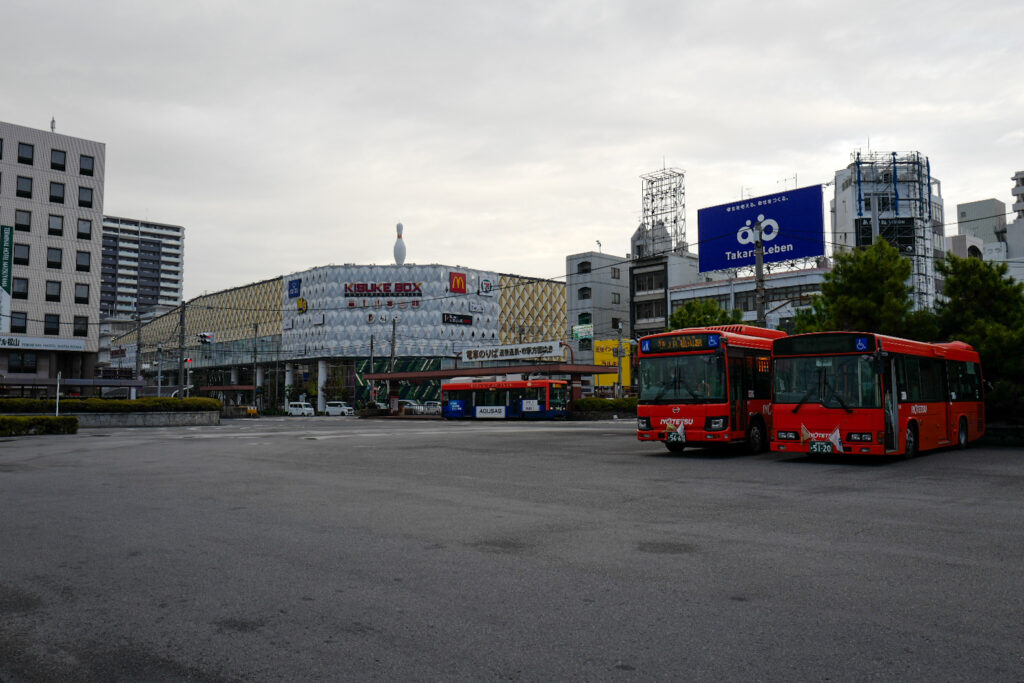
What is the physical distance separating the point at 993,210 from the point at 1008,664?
4257 inches

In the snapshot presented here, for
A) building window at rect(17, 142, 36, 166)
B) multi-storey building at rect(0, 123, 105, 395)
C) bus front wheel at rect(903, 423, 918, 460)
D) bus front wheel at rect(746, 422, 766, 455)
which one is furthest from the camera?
building window at rect(17, 142, 36, 166)

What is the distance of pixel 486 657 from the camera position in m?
4.19

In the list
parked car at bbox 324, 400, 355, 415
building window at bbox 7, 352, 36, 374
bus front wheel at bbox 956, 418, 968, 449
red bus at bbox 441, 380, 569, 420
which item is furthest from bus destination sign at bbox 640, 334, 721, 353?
parked car at bbox 324, 400, 355, 415

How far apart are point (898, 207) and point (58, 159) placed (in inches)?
2853

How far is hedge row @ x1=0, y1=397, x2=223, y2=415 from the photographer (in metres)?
37.0

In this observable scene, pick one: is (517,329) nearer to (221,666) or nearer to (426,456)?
(426,456)

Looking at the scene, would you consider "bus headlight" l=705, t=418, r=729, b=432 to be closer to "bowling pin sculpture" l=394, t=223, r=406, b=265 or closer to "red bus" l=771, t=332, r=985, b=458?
"red bus" l=771, t=332, r=985, b=458

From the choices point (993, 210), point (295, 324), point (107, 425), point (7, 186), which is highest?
point (993, 210)

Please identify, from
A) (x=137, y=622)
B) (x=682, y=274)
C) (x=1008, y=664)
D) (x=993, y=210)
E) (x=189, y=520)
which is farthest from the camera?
(x=993, y=210)

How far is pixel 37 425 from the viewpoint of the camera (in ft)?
102

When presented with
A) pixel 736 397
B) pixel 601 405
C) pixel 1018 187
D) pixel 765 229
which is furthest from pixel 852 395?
pixel 1018 187

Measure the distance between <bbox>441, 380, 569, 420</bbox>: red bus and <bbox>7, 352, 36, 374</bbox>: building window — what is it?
3241 centimetres

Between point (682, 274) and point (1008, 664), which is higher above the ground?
point (682, 274)

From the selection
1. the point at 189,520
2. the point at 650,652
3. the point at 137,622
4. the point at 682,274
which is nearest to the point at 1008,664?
the point at 650,652
